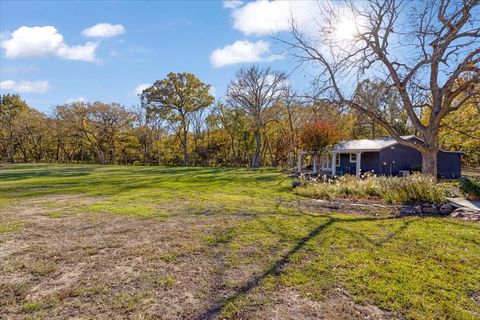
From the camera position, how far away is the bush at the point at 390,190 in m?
9.60

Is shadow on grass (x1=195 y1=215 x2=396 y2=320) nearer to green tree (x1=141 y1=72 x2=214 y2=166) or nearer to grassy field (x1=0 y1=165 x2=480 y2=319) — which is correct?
grassy field (x1=0 y1=165 x2=480 y2=319)

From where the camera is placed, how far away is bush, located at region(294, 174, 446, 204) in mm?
9602

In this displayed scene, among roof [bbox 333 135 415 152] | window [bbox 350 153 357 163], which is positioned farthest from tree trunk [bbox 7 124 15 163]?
window [bbox 350 153 357 163]

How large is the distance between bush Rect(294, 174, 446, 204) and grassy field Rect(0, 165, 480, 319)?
2.55 meters

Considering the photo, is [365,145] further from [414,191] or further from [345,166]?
[414,191]

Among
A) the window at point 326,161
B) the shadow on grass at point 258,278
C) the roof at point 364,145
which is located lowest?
the shadow on grass at point 258,278

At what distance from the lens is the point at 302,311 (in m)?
3.06

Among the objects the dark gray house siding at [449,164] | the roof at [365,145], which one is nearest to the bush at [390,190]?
the roof at [365,145]

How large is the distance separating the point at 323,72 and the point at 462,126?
18.6 meters

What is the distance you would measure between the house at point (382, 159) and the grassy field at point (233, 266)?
14365 millimetres

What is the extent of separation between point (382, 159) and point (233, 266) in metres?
19.3

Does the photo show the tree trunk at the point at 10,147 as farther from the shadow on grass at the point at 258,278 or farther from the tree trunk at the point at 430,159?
the shadow on grass at the point at 258,278

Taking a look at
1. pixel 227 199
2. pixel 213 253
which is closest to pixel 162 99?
pixel 227 199

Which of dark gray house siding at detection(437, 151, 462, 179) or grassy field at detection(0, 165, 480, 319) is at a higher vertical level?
dark gray house siding at detection(437, 151, 462, 179)
